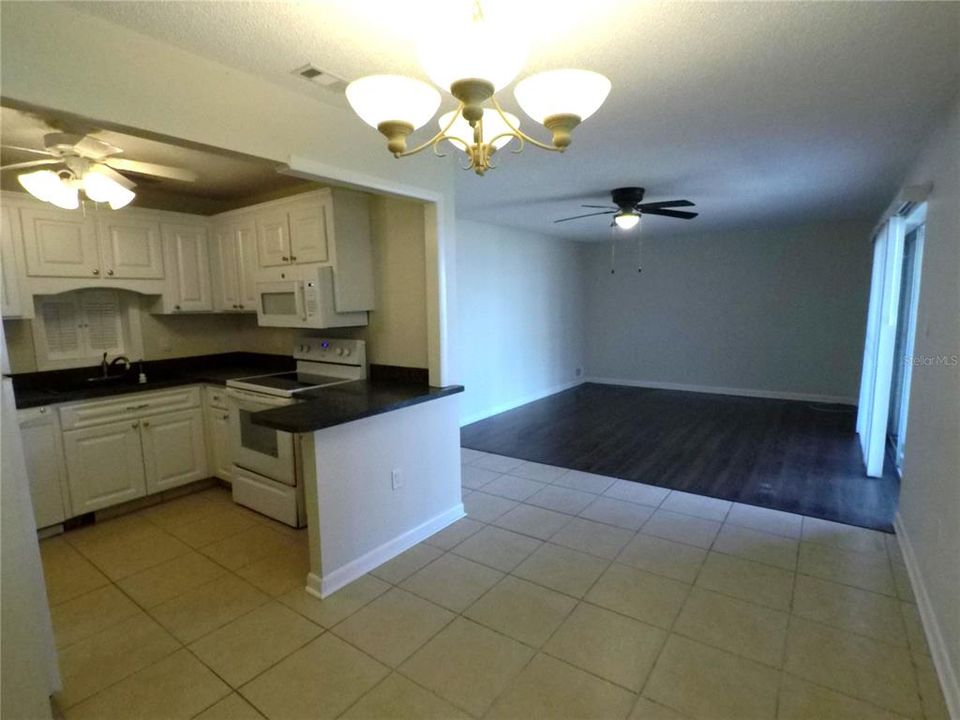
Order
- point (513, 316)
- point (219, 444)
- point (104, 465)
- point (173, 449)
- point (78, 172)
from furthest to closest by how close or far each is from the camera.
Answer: point (513, 316)
point (219, 444)
point (173, 449)
point (104, 465)
point (78, 172)

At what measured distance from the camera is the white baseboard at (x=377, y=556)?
2.36 meters

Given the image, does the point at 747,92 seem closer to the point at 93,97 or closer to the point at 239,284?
the point at 93,97

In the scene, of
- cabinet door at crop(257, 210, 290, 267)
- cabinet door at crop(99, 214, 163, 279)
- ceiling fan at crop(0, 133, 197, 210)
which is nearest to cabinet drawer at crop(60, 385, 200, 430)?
cabinet door at crop(99, 214, 163, 279)

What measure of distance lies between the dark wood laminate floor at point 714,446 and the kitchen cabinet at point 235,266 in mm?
2440

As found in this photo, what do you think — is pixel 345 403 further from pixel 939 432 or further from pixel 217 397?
pixel 939 432

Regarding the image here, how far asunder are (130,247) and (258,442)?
1.76 meters

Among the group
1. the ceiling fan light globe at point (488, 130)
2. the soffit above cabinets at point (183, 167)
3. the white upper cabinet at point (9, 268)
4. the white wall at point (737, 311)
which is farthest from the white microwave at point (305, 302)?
the white wall at point (737, 311)

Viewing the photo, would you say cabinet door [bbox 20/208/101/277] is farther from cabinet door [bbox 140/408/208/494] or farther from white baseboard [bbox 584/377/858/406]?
white baseboard [bbox 584/377/858/406]

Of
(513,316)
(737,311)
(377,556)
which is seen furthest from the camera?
(737,311)

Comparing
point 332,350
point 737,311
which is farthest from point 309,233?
point 737,311

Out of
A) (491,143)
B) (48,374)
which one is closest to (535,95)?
(491,143)

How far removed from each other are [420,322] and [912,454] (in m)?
2.96

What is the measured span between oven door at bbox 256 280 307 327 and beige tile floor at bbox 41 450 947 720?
1386 millimetres

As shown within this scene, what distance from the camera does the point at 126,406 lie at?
3188mm
